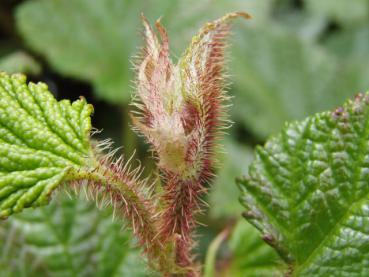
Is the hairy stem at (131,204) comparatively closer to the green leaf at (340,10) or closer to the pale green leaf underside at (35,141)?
the pale green leaf underside at (35,141)

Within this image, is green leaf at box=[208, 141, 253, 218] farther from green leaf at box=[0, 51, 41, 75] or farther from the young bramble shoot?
the young bramble shoot

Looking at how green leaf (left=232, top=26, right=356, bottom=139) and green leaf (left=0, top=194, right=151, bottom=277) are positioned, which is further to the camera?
green leaf (left=232, top=26, right=356, bottom=139)

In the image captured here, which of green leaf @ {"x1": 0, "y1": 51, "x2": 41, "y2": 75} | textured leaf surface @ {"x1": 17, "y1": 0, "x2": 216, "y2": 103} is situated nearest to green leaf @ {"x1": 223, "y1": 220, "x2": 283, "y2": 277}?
green leaf @ {"x1": 0, "y1": 51, "x2": 41, "y2": 75}

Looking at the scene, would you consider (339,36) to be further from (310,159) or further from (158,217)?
(158,217)

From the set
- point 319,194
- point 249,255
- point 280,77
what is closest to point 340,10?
point 280,77

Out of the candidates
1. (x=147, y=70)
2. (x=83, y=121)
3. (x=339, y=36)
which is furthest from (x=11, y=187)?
(x=339, y=36)

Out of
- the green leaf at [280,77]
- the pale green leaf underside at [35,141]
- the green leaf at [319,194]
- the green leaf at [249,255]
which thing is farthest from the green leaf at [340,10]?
the pale green leaf underside at [35,141]

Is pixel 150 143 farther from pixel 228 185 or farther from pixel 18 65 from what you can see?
pixel 228 185
